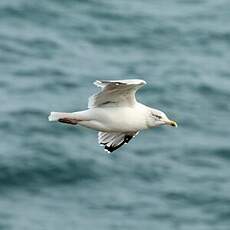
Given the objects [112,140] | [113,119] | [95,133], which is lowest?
[113,119]

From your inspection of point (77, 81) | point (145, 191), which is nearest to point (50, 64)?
point (77, 81)

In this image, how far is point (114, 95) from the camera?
1220cm

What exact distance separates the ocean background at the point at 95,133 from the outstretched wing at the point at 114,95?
1086 centimetres

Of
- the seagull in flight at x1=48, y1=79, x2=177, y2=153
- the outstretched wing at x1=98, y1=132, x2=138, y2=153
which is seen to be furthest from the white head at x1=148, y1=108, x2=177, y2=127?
the outstretched wing at x1=98, y1=132, x2=138, y2=153

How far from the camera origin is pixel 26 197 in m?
24.0

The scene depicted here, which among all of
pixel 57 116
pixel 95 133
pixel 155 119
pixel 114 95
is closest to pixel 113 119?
pixel 114 95

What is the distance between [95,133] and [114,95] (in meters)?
13.4

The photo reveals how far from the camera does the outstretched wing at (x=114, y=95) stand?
38.9ft

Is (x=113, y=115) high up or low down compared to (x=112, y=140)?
down

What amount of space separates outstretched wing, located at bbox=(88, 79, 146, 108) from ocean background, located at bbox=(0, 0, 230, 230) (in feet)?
35.6

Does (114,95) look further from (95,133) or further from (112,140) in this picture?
(95,133)

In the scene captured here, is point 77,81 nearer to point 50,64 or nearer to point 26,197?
point 50,64

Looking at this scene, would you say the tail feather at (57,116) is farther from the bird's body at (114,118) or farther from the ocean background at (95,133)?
the ocean background at (95,133)

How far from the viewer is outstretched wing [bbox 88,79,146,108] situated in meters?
11.9
